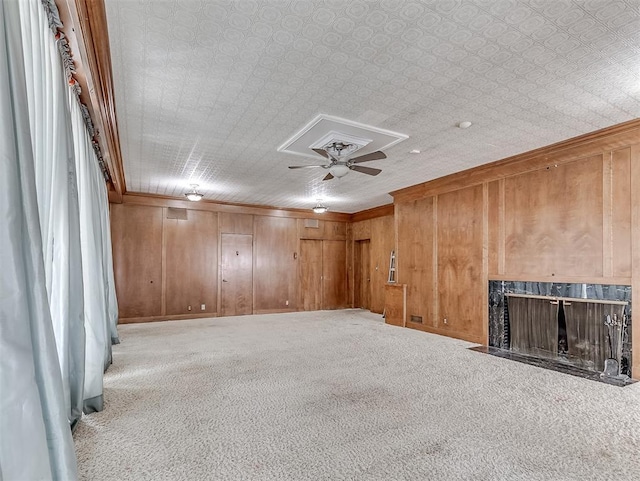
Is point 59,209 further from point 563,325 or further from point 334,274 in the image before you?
point 334,274

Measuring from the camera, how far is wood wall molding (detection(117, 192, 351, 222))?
823cm

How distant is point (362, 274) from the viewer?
11.0 meters

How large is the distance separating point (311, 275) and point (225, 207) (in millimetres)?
3258

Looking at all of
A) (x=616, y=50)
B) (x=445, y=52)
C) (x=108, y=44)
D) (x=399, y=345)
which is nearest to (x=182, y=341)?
(x=399, y=345)

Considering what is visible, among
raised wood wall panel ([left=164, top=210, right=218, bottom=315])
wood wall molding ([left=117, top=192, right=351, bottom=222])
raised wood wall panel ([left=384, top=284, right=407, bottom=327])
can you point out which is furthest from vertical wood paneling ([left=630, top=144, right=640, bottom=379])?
raised wood wall panel ([left=164, top=210, right=218, bottom=315])

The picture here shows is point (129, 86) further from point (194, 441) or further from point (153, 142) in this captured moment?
point (194, 441)

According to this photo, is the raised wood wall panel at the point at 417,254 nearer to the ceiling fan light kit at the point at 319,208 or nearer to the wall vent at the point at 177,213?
the ceiling fan light kit at the point at 319,208

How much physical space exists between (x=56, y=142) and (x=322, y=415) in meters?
3.01

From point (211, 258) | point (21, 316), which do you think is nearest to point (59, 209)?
point (21, 316)

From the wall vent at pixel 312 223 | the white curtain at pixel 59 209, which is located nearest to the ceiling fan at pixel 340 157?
the white curtain at pixel 59 209

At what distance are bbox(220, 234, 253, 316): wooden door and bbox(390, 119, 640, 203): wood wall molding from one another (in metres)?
4.83

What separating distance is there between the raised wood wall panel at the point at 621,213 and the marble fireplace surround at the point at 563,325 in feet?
0.98

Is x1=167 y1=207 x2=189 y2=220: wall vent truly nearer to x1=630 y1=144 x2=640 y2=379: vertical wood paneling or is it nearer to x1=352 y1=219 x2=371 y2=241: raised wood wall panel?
x1=352 y1=219 x2=371 y2=241: raised wood wall panel

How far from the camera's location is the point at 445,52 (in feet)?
9.14
